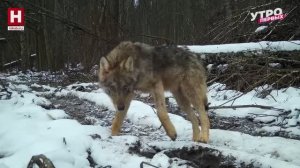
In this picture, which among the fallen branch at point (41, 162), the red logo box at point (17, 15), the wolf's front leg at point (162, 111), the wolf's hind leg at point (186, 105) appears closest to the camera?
the fallen branch at point (41, 162)

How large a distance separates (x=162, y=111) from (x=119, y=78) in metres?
0.84

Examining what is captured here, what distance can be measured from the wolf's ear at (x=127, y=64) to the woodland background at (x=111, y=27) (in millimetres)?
655

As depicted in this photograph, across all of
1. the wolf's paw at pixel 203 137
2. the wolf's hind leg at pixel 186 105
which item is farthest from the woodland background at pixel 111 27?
the wolf's paw at pixel 203 137

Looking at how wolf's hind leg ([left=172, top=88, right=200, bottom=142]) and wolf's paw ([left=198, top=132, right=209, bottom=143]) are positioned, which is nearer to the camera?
wolf's paw ([left=198, top=132, right=209, bottom=143])

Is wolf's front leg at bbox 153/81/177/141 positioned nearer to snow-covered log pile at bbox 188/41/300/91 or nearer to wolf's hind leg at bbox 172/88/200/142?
wolf's hind leg at bbox 172/88/200/142

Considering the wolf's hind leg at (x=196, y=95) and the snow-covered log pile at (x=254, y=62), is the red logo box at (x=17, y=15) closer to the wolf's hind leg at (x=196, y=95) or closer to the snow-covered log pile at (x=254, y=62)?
the wolf's hind leg at (x=196, y=95)

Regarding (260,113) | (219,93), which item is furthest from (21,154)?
(219,93)

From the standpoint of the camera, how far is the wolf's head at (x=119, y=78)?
631 centimetres

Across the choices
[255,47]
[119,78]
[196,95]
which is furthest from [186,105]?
[255,47]

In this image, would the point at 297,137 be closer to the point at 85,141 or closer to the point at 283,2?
the point at 85,141

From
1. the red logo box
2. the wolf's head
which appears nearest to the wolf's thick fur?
the wolf's head

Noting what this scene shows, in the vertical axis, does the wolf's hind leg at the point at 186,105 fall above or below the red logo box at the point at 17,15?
below

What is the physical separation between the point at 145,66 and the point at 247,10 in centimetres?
406

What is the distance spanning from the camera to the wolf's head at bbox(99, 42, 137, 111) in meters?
6.31
